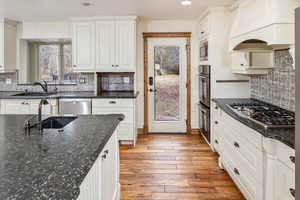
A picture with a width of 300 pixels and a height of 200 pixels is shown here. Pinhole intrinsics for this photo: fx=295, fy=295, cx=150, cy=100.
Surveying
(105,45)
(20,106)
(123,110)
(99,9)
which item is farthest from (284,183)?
(20,106)

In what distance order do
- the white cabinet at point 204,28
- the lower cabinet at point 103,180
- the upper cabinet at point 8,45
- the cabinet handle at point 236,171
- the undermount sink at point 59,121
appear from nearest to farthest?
the lower cabinet at point 103,180 → the undermount sink at point 59,121 → the cabinet handle at point 236,171 → the white cabinet at point 204,28 → the upper cabinet at point 8,45

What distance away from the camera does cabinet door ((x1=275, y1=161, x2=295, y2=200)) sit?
1.88 m

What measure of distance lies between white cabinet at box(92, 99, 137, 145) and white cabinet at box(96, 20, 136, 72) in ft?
2.02

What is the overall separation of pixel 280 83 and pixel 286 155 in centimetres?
164

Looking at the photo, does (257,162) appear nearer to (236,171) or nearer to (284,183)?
(284,183)

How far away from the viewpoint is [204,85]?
16.7 feet

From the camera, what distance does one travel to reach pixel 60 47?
19.7 feet

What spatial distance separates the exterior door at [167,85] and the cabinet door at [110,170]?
3236 millimetres

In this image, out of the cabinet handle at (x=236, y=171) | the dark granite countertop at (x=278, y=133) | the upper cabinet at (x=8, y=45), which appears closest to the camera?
the dark granite countertop at (x=278, y=133)

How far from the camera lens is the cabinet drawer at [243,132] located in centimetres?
242

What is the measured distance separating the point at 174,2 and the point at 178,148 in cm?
231

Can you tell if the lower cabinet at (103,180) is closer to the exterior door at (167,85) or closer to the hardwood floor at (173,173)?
the hardwood floor at (173,173)

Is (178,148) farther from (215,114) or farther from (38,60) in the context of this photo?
(38,60)

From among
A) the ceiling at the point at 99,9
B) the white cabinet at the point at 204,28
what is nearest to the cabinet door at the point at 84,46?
the ceiling at the point at 99,9
